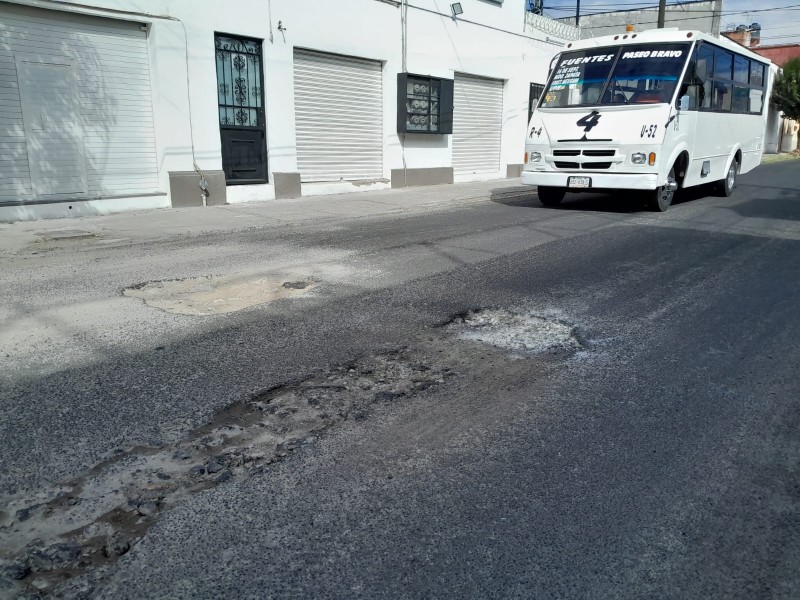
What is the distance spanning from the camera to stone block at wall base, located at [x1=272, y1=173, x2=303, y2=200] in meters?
Result: 13.9

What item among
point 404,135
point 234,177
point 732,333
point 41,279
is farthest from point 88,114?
point 732,333

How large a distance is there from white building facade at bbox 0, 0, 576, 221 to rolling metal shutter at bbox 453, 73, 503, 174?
0.12 m

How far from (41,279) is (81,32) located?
20.0 ft

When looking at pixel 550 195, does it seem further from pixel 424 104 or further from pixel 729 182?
pixel 424 104

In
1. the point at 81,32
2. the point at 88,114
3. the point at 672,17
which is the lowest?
the point at 88,114

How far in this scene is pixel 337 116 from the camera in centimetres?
1522

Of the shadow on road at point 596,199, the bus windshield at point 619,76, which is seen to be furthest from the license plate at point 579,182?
the bus windshield at point 619,76

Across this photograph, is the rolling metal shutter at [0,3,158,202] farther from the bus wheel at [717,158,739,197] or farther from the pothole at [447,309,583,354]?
the bus wheel at [717,158,739,197]

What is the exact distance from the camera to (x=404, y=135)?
1689 centimetres

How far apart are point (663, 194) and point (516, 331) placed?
26.6 feet

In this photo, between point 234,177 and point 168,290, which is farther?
point 234,177

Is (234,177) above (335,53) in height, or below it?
below

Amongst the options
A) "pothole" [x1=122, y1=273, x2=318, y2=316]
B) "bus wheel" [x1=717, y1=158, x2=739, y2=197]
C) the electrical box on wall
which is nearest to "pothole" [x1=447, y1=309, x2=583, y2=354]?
"pothole" [x1=122, y1=273, x2=318, y2=316]

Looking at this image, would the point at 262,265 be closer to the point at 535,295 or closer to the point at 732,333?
the point at 535,295
